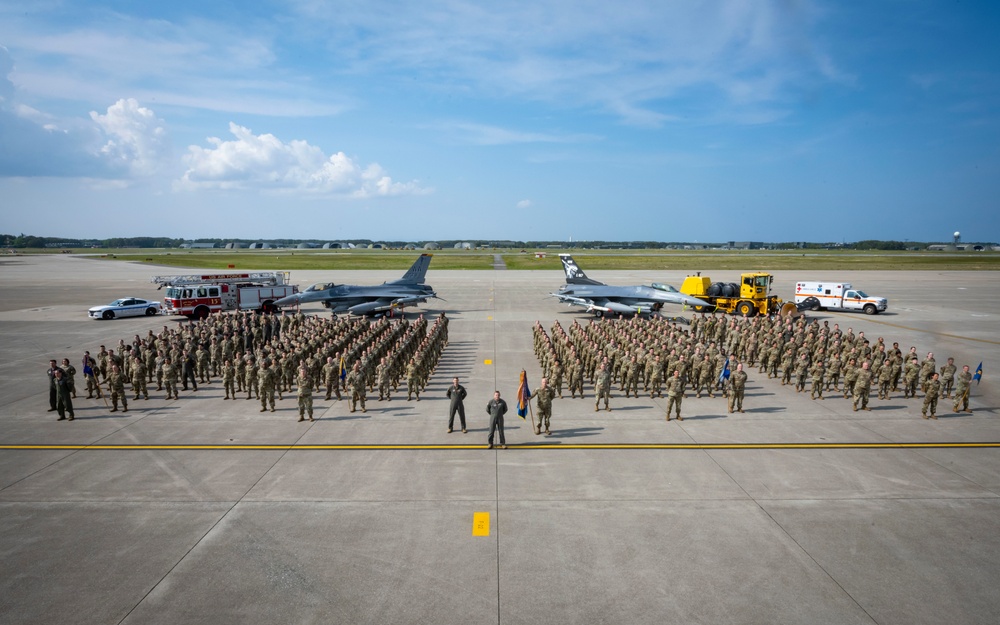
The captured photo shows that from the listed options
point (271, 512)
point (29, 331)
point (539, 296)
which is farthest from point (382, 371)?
point (539, 296)

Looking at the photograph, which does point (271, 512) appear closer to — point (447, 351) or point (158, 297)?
point (447, 351)

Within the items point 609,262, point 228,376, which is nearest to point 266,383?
point 228,376

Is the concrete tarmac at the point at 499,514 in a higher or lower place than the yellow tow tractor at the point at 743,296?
lower

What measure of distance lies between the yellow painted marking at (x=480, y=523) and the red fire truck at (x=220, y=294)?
27.5 meters

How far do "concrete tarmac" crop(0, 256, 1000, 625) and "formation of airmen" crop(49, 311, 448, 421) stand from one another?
0.60 m

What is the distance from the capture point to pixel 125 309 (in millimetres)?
30875

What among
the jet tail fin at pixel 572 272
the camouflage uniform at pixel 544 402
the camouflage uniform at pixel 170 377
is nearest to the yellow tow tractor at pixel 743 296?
the jet tail fin at pixel 572 272

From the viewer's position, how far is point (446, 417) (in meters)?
13.6

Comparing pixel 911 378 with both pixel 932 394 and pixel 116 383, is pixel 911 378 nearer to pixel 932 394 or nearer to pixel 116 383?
pixel 932 394

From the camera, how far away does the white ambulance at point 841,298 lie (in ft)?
109

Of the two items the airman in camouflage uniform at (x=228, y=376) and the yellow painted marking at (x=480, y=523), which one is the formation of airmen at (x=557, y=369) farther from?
the yellow painted marking at (x=480, y=523)

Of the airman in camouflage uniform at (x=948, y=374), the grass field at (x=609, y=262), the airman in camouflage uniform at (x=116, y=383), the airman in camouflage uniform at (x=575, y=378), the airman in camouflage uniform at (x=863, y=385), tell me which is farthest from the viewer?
the grass field at (x=609, y=262)

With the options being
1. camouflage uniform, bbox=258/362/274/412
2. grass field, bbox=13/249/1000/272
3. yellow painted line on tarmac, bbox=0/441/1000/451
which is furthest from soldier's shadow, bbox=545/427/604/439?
grass field, bbox=13/249/1000/272

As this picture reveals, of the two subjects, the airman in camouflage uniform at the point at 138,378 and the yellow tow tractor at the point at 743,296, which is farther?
the yellow tow tractor at the point at 743,296
